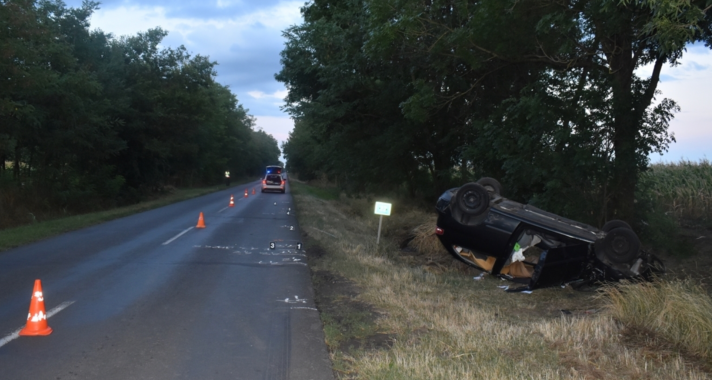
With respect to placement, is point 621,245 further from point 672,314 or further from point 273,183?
point 273,183

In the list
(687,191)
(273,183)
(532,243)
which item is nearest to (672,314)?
(532,243)

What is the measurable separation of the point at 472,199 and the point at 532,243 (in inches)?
47.7

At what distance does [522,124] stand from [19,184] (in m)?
22.0

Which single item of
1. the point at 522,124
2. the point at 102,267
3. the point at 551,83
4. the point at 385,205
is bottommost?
the point at 102,267

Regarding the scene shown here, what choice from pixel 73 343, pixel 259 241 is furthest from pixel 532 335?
pixel 259 241

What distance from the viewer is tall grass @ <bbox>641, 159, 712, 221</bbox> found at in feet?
56.9

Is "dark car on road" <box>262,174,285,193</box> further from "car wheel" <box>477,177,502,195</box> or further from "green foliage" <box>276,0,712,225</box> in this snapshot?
Answer: "car wheel" <box>477,177,502,195</box>

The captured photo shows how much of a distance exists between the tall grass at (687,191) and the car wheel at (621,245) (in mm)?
9517

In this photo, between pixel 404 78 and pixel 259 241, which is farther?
pixel 404 78

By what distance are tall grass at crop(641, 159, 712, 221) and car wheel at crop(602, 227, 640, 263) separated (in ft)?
31.2

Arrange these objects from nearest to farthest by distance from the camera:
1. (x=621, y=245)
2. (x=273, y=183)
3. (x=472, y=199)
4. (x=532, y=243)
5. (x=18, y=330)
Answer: (x=18, y=330) < (x=621, y=245) < (x=532, y=243) < (x=472, y=199) < (x=273, y=183)

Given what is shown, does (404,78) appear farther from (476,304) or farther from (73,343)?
(73,343)

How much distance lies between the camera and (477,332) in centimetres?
645

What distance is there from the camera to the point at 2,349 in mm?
5984
